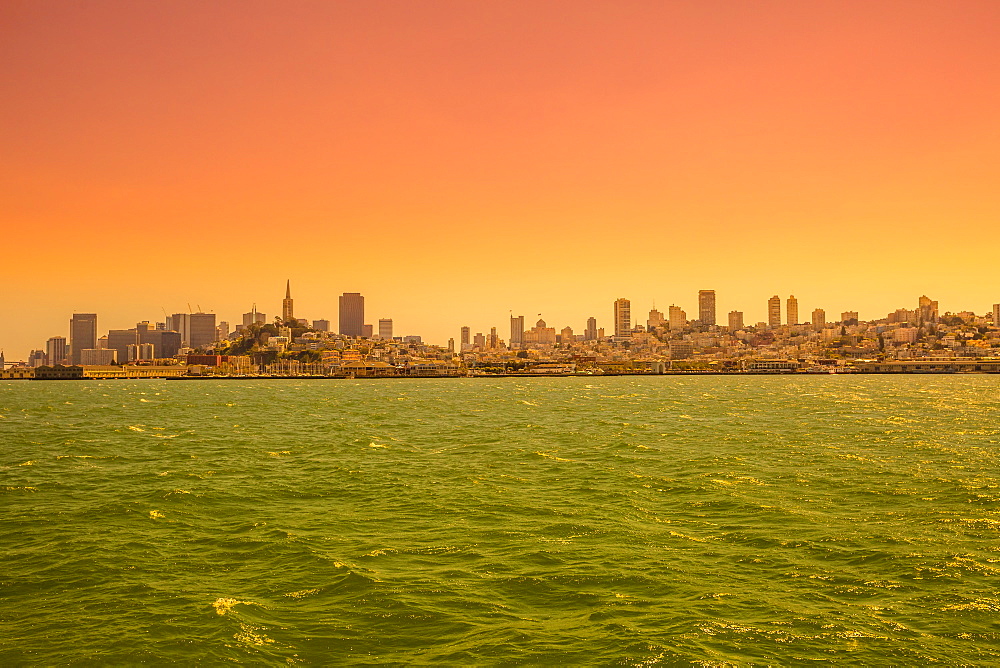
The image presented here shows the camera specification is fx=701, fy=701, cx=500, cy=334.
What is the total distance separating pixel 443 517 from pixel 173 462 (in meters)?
22.8

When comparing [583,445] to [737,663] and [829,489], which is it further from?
[737,663]

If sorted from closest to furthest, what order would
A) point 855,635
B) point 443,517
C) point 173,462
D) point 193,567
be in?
1. point 855,635
2. point 193,567
3. point 443,517
4. point 173,462

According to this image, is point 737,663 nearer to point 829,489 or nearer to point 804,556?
point 804,556

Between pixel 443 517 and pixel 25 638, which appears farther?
pixel 443 517

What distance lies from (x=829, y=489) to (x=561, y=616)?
19075 mm

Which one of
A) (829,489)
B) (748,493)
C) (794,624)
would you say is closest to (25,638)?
(794,624)

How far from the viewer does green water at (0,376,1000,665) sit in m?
14.8

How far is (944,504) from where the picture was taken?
89.4 ft

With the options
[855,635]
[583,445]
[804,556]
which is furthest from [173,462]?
[855,635]

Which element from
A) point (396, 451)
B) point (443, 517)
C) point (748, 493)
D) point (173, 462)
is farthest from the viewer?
point (396, 451)

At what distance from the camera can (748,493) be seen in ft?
96.9

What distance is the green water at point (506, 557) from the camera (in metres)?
14.8

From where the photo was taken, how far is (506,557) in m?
20.7

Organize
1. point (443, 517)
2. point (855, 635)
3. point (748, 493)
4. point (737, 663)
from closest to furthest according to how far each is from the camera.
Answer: point (737, 663), point (855, 635), point (443, 517), point (748, 493)
